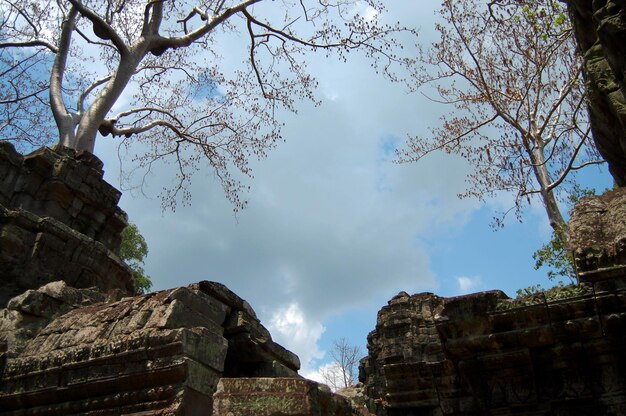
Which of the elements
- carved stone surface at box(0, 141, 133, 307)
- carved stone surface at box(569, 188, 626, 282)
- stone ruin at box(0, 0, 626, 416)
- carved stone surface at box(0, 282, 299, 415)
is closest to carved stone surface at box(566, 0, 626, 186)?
stone ruin at box(0, 0, 626, 416)

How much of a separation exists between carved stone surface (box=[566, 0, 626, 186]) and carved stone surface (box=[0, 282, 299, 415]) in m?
3.72

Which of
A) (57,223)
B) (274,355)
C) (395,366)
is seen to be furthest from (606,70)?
(57,223)

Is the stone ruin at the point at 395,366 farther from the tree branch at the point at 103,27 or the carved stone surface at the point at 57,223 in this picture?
the tree branch at the point at 103,27

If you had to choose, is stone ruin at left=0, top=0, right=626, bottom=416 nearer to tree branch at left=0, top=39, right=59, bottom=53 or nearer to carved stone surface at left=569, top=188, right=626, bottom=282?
carved stone surface at left=569, top=188, right=626, bottom=282

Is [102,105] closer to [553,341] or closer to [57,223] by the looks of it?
[57,223]

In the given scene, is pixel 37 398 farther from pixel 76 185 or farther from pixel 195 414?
pixel 76 185

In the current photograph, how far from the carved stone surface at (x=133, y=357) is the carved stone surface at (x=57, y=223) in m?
1.42

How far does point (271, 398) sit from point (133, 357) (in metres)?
1.21

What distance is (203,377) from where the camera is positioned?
4.04 m

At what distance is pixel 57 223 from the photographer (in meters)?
7.18

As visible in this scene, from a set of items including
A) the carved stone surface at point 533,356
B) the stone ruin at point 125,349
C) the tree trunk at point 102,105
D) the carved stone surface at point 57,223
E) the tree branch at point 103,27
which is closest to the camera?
the stone ruin at point 125,349

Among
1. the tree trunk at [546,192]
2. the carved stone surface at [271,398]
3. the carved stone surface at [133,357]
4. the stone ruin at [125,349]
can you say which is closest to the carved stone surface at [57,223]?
the stone ruin at [125,349]

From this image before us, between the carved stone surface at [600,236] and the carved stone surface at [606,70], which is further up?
the carved stone surface at [606,70]

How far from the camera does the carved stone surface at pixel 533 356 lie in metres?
4.09
